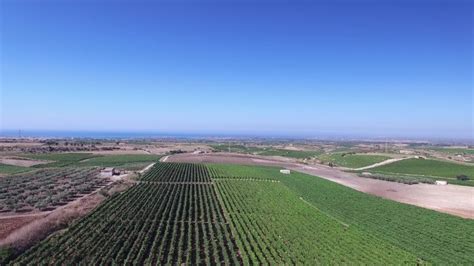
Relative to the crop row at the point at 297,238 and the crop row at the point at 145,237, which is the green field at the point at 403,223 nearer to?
the crop row at the point at 297,238

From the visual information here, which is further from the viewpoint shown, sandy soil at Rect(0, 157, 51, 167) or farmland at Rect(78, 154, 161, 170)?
farmland at Rect(78, 154, 161, 170)

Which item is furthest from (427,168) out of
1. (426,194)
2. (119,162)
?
(119,162)

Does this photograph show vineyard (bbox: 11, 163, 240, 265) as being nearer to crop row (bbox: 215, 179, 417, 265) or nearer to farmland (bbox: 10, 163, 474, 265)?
farmland (bbox: 10, 163, 474, 265)

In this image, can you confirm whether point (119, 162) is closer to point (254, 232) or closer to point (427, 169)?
point (254, 232)

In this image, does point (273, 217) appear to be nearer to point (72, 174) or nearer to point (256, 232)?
point (256, 232)

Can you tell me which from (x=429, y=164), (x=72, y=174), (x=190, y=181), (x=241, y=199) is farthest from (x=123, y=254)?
(x=429, y=164)

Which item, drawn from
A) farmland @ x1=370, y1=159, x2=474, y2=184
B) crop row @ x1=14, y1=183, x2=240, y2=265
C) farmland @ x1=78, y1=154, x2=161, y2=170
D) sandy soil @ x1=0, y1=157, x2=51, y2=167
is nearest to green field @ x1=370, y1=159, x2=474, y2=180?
farmland @ x1=370, y1=159, x2=474, y2=184
